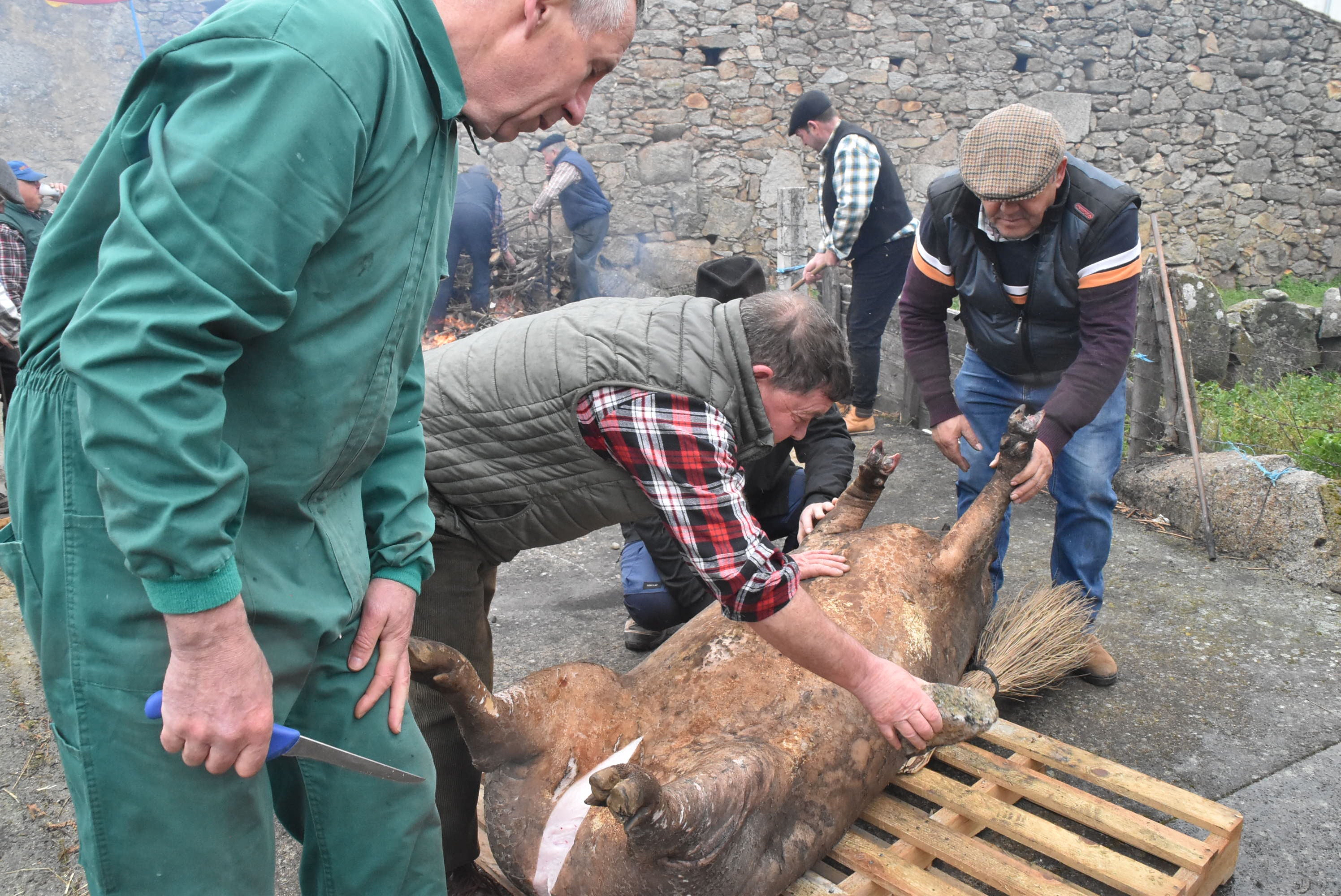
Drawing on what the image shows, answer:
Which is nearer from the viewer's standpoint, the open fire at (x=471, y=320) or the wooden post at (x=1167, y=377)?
the wooden post at (x=1167, y=377)

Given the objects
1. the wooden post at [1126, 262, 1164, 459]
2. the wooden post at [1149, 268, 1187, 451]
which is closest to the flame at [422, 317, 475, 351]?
the wooden post at [1126, 262, 1164, 459]

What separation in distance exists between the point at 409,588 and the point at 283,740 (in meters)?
0.39

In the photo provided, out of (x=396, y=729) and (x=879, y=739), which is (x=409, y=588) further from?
(x=879, y=739)

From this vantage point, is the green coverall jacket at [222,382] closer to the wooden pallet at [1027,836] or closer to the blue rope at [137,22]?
the wooden pallet at [1027,836]

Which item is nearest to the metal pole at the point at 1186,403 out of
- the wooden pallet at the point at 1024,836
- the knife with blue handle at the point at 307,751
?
the wooden pallet at the point at 1024,836

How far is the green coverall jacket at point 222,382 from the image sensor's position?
3.84 ft

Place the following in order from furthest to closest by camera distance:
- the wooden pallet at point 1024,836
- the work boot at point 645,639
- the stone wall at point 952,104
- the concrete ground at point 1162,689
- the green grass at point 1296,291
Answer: the stone wall at point 952,104, the green grass at point 1296,291, the work boot at point 645,639, the concrete ground at point 1162,689, the wooden pallet at point 1024,836

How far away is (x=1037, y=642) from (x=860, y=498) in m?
0.82

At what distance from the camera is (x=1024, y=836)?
2.63 metres

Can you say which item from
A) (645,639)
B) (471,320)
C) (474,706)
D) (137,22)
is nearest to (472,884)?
(474,706)

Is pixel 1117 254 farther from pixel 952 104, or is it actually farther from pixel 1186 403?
pixel 952 104

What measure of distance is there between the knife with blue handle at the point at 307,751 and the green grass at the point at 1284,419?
5023 millimetres

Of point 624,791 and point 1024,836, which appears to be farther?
point 1024,836

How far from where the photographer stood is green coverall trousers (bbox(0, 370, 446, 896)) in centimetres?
132
